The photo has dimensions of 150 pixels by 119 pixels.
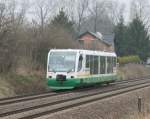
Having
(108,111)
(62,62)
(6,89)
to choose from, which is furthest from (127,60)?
(108,111)

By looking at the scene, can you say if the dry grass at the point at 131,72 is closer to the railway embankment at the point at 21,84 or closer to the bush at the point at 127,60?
the bush at the point at 127,60

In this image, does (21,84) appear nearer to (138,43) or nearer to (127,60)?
(127,60)

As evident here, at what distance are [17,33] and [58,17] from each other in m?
28.3

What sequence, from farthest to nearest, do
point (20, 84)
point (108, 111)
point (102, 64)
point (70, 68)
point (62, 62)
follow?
1. point (102, 64)
2. point (62, 62)
3. point (20, 84)
4. point (70, 68)
5. point (108, 111)

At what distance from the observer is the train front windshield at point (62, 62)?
29578mm

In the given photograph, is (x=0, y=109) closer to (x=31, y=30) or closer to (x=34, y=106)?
(x=34, y=106)

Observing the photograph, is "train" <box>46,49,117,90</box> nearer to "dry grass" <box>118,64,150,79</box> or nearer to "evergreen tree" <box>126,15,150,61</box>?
"dry grass" <box>118,64,150,79</box>

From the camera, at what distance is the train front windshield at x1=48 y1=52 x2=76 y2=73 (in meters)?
29.6

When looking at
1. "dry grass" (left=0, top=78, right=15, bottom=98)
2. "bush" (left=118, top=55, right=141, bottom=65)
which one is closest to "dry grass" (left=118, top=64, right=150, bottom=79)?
"bush" (left=118, top=55, right=141, bottom=65)

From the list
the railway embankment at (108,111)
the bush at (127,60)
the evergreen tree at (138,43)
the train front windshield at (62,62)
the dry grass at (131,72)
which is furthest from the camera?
the evergreen tree at (138,43)

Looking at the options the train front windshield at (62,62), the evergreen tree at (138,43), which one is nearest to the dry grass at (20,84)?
the train front windshield at (62,62)

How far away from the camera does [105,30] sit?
136375mm

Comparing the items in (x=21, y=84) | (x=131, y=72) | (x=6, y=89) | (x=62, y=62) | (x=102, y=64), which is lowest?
(x=6, y=89)

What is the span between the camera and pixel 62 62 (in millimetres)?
29922
